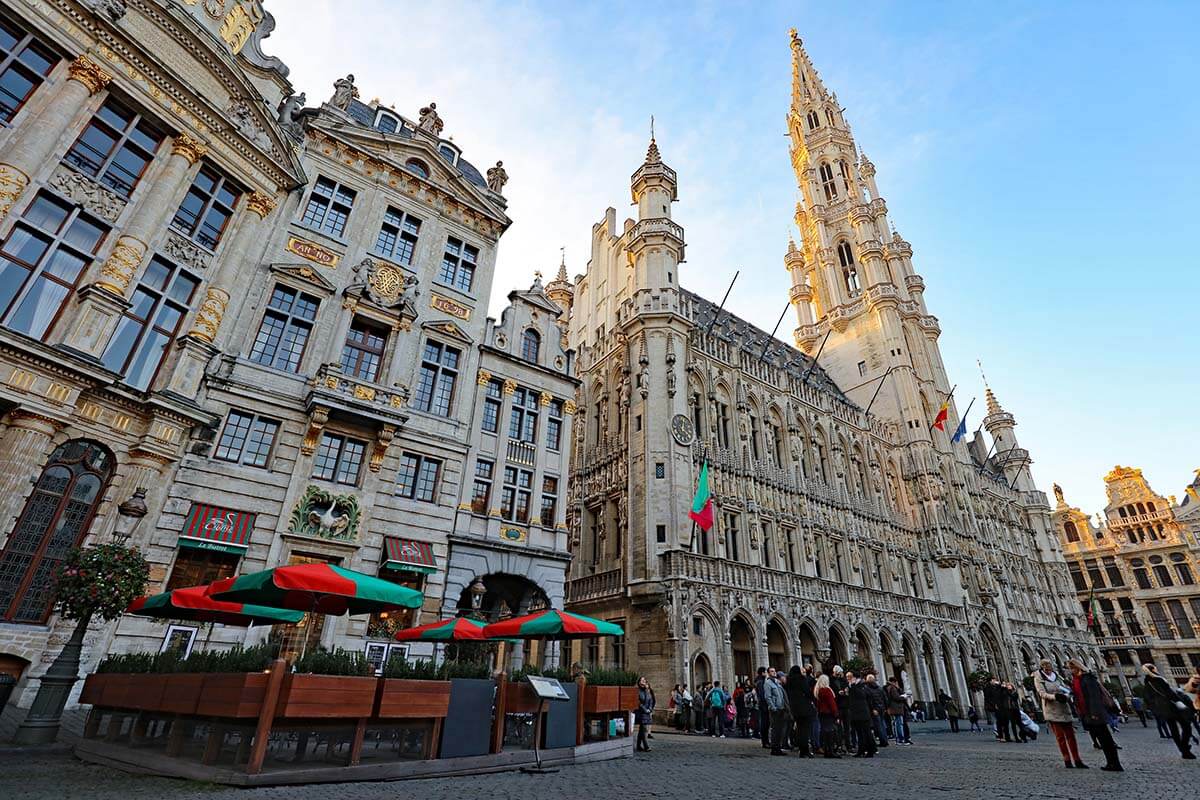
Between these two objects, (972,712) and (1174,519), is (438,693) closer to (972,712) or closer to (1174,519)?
(972,712)

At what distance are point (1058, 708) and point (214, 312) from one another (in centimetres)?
2262

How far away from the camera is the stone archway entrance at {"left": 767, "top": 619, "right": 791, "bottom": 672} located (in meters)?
31.3

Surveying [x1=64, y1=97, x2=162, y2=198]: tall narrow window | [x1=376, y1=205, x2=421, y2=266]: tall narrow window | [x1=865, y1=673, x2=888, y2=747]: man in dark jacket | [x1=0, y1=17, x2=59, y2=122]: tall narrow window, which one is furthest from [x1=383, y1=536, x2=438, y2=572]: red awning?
[x1=0, y1=17, x2=59, y2=122]: tall narrow window

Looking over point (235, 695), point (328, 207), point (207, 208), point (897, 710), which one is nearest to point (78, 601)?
point (235, 695)

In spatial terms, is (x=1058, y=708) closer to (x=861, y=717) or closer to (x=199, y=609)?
(x=861, y=717)

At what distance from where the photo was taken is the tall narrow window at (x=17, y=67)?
15.0 metres

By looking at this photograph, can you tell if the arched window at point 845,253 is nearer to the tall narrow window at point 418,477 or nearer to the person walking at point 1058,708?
the tall narrow window at point 418,477

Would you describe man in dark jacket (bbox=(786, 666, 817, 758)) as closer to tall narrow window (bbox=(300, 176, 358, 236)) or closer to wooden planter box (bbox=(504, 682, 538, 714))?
→ wooden planter box (bbox=(504, 682, 538, 714))

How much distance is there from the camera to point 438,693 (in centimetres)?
920

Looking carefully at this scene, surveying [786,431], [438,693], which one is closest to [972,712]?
[786,431]

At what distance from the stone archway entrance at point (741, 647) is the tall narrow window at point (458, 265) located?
2098cm

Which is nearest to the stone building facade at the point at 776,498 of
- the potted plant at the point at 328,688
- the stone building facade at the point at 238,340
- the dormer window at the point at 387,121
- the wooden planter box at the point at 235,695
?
the stone building facade at the point at 238,340

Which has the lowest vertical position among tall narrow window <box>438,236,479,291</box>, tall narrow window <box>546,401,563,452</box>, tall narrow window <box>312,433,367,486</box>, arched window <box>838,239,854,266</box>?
tall narrow window <box>312,433,367,486</box>

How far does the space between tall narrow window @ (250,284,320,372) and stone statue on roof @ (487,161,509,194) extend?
1084 centimetres
